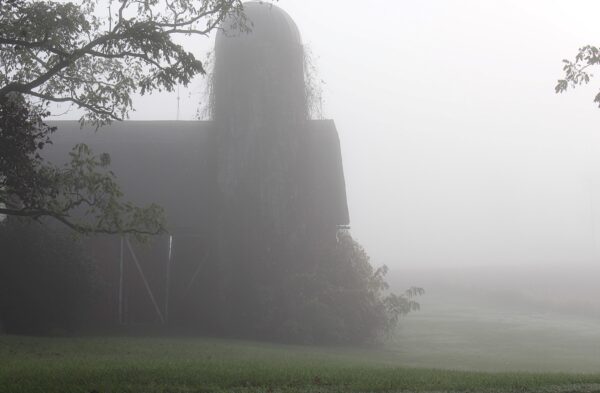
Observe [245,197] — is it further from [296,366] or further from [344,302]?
[296,366]

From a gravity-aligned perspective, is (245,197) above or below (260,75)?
below

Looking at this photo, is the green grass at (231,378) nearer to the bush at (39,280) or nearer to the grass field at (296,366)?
the grass field at (296,366)

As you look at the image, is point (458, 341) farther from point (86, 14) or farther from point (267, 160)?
point (86, 14)

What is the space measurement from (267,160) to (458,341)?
1200cm

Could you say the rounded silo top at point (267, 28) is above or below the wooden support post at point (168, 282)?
above

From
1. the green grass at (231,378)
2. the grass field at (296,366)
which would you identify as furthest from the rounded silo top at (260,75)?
the green grass at (231,378)

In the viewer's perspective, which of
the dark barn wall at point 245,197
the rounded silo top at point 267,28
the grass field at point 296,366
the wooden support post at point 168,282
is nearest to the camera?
the grass field at point 296,366

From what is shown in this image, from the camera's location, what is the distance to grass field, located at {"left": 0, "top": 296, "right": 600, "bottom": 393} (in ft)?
39.1

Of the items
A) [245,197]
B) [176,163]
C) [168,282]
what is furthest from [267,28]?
[168,282]

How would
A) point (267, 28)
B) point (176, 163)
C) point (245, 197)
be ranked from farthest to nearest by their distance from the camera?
point (176, 163)
point (267, 28)
point (245, 197)

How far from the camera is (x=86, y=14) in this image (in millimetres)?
20906

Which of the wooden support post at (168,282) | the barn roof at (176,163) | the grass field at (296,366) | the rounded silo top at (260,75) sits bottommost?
the grass field at (296,366)

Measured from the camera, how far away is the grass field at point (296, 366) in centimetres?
1191

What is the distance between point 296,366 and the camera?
14.5 meters
